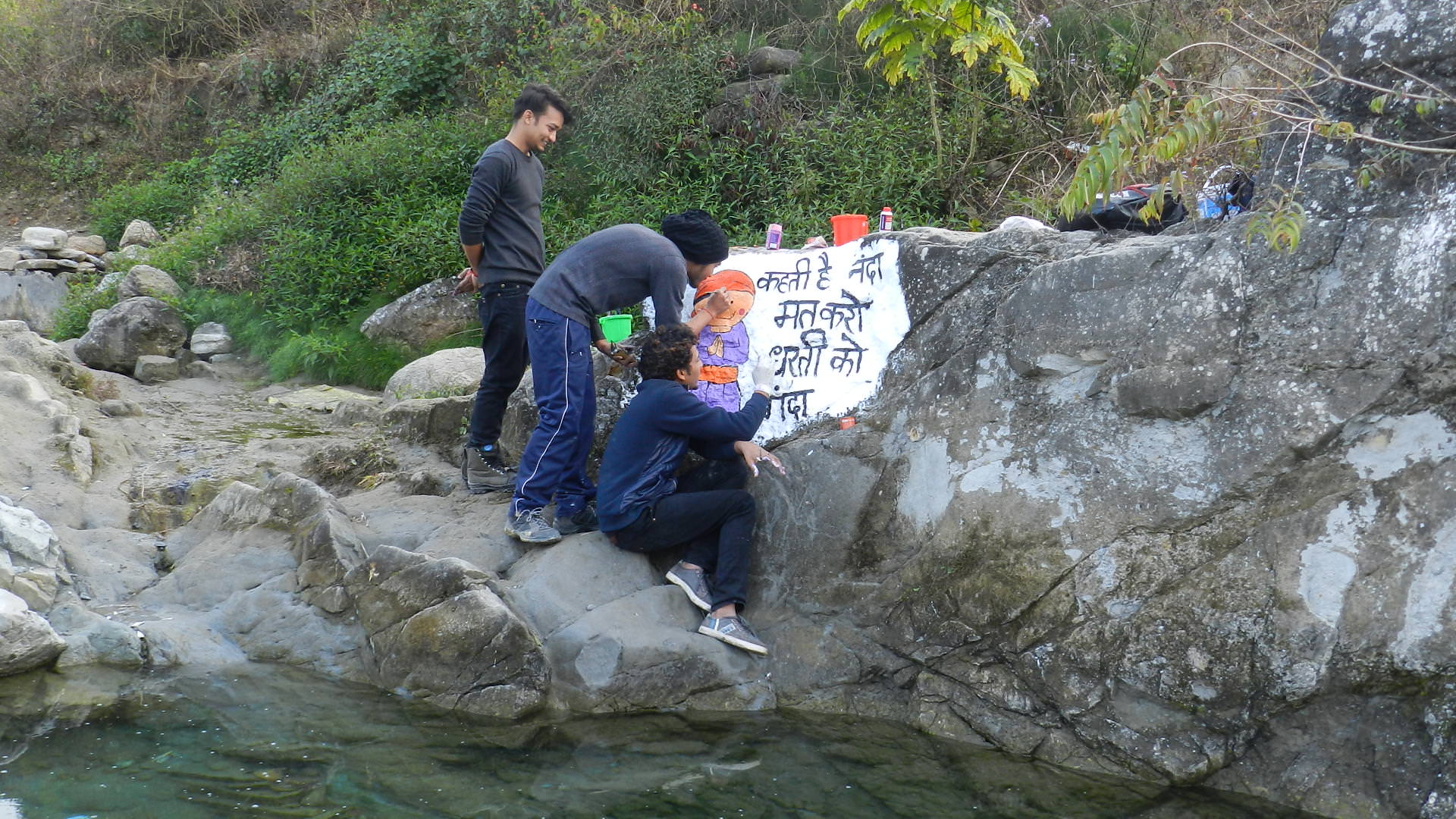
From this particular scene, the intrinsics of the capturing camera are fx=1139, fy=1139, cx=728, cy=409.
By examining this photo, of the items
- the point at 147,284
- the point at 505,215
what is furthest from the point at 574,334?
the point at 147,284

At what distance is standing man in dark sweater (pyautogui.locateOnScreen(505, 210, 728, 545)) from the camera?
492cm

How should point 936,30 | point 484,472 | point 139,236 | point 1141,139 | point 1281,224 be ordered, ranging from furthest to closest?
point 139,236, point 936,30, point 484,472, point 1141,139, point 1281,224

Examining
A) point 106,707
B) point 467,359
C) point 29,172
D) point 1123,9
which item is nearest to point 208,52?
point 29,172

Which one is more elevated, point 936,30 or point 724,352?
point 936,30

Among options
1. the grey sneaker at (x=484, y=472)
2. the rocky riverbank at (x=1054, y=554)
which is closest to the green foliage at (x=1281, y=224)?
the rocky riverbank at (x=1054, y=554)

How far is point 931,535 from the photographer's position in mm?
4531

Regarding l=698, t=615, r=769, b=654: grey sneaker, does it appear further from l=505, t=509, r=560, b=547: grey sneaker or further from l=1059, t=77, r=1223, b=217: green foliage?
l=1059, t=77, r=1223, b=217: green foliage

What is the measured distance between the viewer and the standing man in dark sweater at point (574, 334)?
16.1 feet

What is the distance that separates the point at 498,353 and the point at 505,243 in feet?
1.73

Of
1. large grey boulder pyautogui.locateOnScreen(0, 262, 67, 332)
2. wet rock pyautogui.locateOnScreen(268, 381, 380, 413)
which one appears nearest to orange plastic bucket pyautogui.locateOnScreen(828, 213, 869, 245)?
wet rock pyautogui.locateOnScreen(268, 381, 380, 413)

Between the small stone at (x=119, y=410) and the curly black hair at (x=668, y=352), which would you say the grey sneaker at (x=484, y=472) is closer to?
the curly black hair at (x=668, y=352)

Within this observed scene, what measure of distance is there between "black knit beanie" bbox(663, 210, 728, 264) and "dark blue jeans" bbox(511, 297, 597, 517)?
1.91ft

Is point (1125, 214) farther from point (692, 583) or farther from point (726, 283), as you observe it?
point (692, 583)

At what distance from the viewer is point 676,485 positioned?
15.8 ft
